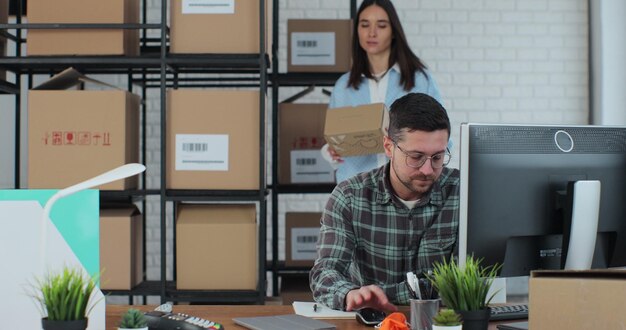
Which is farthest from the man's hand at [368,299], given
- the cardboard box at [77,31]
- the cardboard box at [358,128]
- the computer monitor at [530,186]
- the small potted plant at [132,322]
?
the cardboard box at [77,31]

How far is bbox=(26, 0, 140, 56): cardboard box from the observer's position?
2.87 meters

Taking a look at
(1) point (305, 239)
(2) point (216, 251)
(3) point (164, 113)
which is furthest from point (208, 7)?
(1) point (305, 239)

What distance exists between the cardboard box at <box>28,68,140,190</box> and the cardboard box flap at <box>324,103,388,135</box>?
73 cm

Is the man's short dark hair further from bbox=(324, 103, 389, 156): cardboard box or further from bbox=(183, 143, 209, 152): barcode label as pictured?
bbox=(183, 143, 209, 152): barcode label

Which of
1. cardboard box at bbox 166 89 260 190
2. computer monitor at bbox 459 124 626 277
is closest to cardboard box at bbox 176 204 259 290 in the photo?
cardboard box at bbox 166 89 260 190

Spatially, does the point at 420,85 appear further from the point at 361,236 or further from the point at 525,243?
the point at 525,243

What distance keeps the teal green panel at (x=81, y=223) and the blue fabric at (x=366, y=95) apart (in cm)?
165

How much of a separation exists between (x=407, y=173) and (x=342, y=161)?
3.68 ft

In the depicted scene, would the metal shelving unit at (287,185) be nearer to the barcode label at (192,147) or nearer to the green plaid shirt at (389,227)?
the barcode label at (192,147)

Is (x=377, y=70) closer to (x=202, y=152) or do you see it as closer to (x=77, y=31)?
(x=202, y=152)

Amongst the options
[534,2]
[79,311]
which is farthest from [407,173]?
[534,2]

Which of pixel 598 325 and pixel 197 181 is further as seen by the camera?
pixel 197 181

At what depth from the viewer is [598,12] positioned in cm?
429

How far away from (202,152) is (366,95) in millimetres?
629
